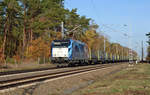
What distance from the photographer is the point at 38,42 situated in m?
51.4

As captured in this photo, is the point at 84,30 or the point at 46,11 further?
the point at 84,30

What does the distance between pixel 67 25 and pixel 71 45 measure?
32.3 m

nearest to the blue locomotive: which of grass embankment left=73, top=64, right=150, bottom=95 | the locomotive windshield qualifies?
the locomotive windshield

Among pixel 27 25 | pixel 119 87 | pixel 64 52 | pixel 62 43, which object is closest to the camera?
pixel 119 87

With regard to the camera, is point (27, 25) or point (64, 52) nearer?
point (64, 52)

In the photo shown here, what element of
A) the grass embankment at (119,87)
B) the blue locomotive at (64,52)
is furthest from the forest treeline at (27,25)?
the grass embankment at (119,87)

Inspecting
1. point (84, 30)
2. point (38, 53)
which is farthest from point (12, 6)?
point (84, 30)

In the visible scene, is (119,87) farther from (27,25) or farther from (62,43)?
(27,25)

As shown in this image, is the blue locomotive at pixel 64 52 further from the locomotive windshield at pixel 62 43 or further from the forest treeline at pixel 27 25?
the forest treeline at pixel 27 25

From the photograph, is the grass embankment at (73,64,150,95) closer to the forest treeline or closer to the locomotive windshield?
the locomotive windshield

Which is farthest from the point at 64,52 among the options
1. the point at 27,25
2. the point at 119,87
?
the point at 27,25

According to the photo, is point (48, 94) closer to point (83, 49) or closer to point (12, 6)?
point (83, 49)

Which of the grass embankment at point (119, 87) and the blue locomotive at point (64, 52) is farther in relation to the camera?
the blue locomotive at point (64, 52)

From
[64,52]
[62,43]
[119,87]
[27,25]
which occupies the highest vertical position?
[27,25]
